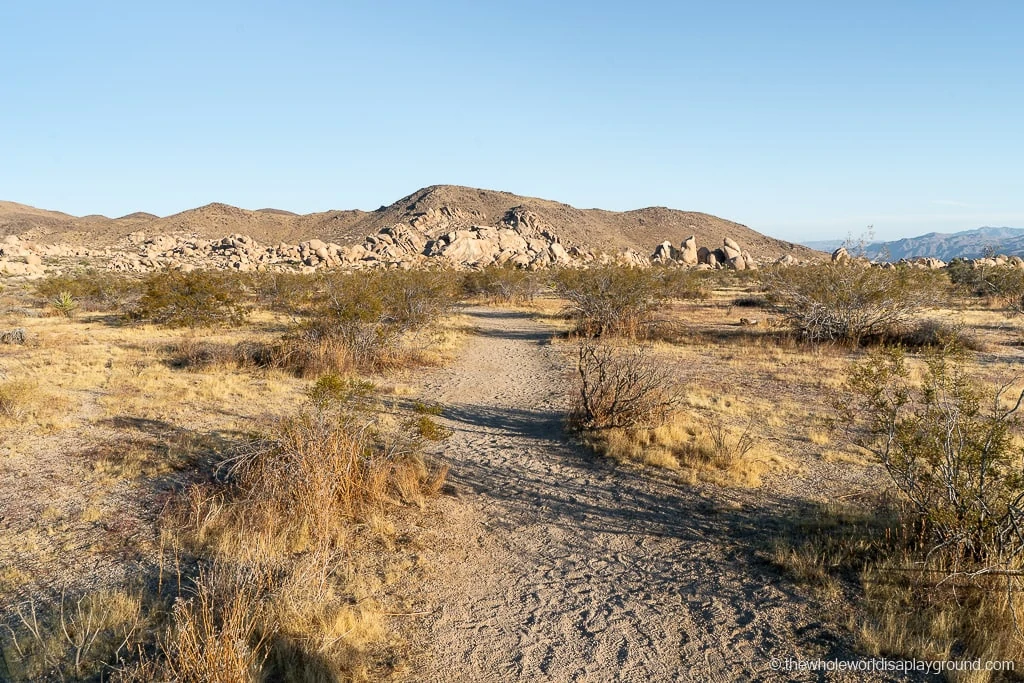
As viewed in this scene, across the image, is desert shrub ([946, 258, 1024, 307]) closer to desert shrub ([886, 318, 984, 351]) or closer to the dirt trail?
desert shrub ([886, 318, 984, 351])

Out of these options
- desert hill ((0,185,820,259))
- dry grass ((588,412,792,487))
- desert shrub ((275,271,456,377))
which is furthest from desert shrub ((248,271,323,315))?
desert hill ((0,185,820,259))

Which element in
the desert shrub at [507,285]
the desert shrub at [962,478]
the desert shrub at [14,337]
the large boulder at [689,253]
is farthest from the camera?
the large boulder at [689,253]

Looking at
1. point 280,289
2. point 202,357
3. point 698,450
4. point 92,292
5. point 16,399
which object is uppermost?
point 280,289

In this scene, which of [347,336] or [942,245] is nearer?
[347,336]

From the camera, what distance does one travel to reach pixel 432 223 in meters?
70.2

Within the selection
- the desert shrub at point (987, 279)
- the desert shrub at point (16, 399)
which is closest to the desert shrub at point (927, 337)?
the desert shrub at point (987, 279)

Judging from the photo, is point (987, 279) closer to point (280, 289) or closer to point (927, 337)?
point (927, 337)

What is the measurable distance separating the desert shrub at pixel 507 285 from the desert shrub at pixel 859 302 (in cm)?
1636

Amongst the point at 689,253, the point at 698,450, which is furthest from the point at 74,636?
the point at 689,253

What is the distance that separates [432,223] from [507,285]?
4280cm

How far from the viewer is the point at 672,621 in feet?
12.9

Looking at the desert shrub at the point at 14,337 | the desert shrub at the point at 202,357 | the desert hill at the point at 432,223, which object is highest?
the desert hill at the point at 432,223

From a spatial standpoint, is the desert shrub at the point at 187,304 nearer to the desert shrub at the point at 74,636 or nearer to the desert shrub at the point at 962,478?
the desert shrub at the point at 74,636

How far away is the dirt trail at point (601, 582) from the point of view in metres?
3.54
